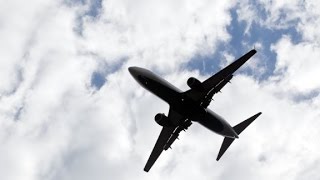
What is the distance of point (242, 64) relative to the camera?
67.4 metres

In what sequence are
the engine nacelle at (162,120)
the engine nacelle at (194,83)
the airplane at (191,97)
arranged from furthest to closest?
the engine nacelle at (162,120) → the engine nacelle at (194,83) → the airplane at (191,97)

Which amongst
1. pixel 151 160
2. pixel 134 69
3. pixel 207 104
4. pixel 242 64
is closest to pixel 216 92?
pixel 207 104

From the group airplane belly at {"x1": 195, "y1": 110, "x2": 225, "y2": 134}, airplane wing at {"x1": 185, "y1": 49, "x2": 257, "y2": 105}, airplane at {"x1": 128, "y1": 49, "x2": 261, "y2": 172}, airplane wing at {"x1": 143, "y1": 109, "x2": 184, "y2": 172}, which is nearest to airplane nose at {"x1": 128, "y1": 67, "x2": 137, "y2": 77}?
airplane at {"x1": 128, "y1": 49, "x2": 261, "y2": 172}

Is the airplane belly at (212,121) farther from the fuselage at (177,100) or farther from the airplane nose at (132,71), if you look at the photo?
the airplane nose at (132,71)

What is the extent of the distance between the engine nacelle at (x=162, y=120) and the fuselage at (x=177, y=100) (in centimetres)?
364

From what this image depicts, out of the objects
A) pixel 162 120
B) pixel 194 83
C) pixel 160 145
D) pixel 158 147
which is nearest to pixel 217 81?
pixel 194 83

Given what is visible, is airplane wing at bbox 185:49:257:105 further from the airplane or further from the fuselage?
the fuselage

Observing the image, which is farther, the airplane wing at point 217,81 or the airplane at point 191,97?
the airplane at point 191,97

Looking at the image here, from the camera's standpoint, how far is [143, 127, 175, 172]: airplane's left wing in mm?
81219

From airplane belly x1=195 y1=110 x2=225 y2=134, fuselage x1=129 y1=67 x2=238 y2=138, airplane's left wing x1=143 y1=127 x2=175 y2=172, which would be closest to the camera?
fuselage x1=129 y1=67 x2=238 y2=138

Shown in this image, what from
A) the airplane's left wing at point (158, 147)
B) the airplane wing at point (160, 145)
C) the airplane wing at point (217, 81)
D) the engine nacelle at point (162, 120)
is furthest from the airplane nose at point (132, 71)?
the airplane's left wing at point (158, 147)

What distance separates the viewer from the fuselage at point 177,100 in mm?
69250

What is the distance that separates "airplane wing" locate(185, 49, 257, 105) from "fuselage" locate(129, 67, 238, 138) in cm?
110

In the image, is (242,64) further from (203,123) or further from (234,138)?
(234,138)
